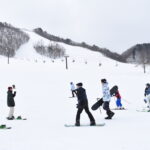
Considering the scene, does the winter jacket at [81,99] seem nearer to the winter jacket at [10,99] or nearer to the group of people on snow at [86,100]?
the group of people on snow at [86,100]

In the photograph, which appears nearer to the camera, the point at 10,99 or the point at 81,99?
the point at 81,99

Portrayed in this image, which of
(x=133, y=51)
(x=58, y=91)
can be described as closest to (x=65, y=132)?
(x=58, y=91)

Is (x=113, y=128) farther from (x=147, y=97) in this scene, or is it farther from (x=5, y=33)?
(x=5, y=33)

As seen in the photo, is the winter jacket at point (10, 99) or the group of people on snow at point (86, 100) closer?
the group of people on snow at point (86, 100)

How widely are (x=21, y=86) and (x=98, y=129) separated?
23975 mm

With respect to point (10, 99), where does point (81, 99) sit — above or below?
above

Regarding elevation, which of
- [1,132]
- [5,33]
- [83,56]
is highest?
[5,33]

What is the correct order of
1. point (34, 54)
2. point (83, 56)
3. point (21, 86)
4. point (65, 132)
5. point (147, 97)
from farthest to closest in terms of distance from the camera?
point (83, 56) → point (34, 54) → point (21, 86) → point (147, 97) → point (65, 132)

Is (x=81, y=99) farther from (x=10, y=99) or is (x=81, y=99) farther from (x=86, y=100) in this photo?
(x=10, y=99)

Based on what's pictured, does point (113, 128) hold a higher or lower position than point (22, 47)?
lower

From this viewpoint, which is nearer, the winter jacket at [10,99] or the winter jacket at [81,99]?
the winter jacket at [81,99]

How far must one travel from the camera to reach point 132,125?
1129cm

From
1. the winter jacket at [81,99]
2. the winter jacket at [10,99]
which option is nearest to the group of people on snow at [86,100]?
the winter jacket at [81,99]

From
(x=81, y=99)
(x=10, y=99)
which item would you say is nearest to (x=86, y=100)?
(x=81, y=99)
